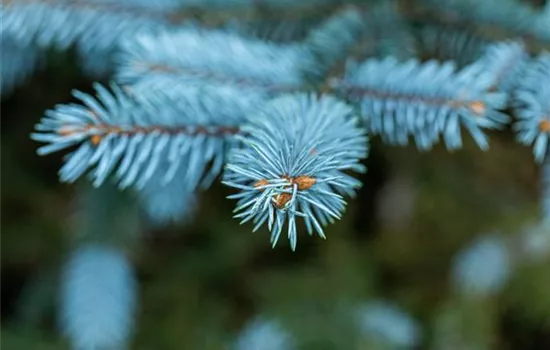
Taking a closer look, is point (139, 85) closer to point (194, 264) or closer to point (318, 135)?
point (318, 135)

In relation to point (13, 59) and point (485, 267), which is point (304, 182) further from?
point (485, 267)

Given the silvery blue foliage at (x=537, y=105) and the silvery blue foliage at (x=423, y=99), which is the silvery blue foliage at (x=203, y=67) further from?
the silvery blue foliage at (x=537, y=105)

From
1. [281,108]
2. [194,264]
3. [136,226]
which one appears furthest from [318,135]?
[194,264]

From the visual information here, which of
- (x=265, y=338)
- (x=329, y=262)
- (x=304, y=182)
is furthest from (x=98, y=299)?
(x=304, y=182)

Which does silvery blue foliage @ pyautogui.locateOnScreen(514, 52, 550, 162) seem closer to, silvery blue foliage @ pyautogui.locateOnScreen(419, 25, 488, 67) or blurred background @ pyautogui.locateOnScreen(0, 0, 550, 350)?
silvery blue foliage @ pyautogui.locateOnScreen(419, 25, 488, 67)

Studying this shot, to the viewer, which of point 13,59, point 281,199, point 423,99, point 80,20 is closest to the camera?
point 281,199

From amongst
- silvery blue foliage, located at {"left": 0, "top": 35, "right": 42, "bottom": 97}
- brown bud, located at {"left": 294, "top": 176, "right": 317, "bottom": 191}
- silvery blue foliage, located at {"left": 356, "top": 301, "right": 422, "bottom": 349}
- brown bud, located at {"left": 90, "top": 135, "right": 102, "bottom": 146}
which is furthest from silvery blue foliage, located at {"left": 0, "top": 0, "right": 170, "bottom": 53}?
silvery blue foliage, located at {"left": 356, "top": 301, "right": 422, "bottom": 349}

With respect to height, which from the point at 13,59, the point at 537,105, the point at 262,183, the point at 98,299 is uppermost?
the point at 537,105

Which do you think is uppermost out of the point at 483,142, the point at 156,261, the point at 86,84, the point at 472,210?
the point at 483,142
